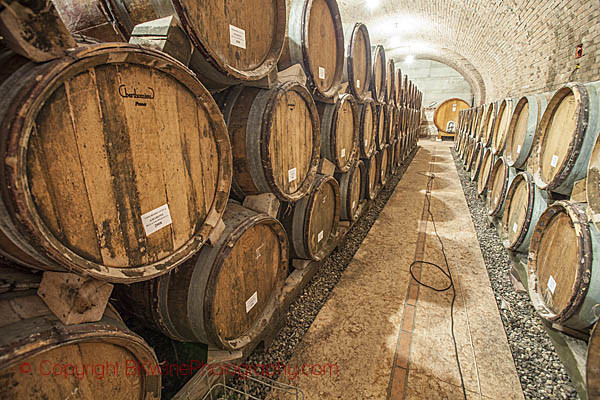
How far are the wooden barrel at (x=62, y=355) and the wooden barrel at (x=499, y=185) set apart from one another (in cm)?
Result: 449

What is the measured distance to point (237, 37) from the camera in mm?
1518

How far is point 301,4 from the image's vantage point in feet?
7.29

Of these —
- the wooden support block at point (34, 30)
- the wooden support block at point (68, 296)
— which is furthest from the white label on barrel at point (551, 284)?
the wooden support block at point (34, 30)

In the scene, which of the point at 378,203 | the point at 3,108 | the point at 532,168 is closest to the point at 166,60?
the point at 3,108

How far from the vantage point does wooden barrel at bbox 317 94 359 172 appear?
302cm

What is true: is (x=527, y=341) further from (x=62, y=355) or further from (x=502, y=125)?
(x=502, y=125)

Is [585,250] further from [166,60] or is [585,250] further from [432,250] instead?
[166,60]

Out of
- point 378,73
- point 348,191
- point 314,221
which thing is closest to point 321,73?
point 314,221

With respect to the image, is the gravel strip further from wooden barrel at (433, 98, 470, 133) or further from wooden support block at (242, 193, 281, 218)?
wooden barrel at (433, 98, 470, 133)

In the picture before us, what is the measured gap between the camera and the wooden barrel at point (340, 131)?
3021 millimetres

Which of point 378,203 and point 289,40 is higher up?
point 289,40

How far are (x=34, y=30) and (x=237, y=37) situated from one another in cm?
98

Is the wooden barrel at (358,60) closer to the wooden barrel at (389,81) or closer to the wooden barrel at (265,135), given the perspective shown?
the wooden barrel at (265,135)

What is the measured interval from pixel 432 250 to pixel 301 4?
333 centimetres
